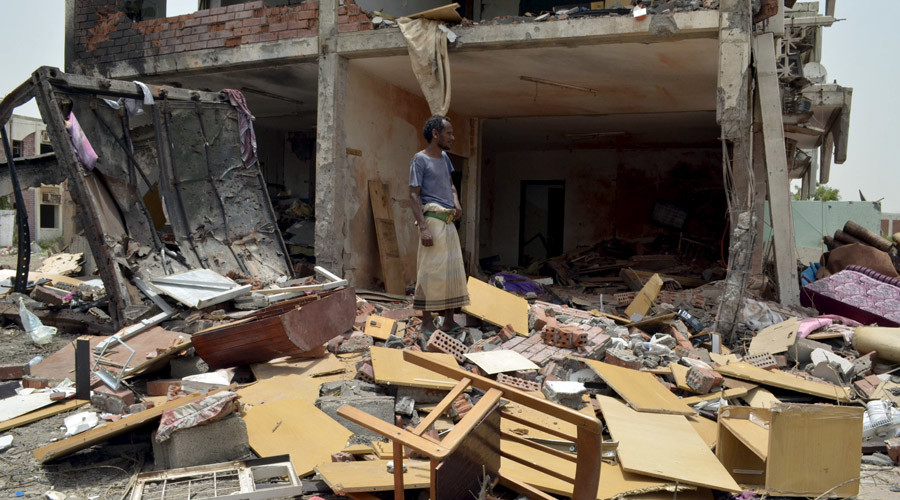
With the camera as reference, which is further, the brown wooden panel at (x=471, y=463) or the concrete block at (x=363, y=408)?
the concrete block at (x=363, y=408)

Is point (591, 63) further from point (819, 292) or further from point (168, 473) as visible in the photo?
point (168, 473)

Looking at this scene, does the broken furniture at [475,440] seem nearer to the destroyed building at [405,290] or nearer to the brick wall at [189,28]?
the destroyed building at [405,290]

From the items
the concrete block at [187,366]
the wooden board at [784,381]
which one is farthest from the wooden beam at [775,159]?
the concrete block at [187,366]

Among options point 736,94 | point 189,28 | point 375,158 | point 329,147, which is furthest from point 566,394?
point 189,28

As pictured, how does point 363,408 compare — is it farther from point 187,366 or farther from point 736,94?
point 736,94

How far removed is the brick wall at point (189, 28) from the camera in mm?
7801

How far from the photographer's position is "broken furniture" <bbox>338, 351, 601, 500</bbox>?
6.70ft

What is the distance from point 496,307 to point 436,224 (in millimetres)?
1096

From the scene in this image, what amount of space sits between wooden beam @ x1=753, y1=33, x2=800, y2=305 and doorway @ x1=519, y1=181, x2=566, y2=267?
360 inches

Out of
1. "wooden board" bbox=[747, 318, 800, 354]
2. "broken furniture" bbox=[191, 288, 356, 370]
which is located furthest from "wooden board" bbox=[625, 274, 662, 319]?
"broken furniture" bbox=[191, 288, 356, 370]

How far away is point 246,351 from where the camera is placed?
4473 mm

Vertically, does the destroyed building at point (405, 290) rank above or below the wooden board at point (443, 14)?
below

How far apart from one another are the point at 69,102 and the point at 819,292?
25.6 feet

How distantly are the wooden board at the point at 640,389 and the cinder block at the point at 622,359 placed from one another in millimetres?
170
